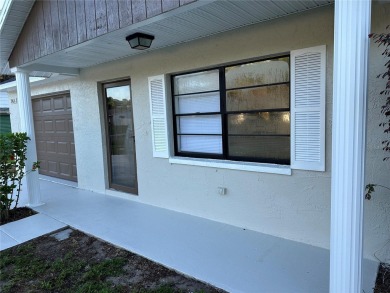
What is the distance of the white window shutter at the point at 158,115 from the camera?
4.48m

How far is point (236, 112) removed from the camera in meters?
3.87

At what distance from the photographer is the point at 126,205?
5.02m

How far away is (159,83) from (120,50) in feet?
2.54

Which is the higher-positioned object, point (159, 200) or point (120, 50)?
point (120, 50)

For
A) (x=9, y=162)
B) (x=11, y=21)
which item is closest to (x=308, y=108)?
(x=9, y=162)

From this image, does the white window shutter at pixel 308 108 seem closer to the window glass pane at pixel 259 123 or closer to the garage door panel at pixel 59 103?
the window glass pane at pixel 259 123

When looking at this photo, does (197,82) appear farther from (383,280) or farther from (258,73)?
(383,280)

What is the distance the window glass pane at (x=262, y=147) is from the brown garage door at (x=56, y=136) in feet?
14.3

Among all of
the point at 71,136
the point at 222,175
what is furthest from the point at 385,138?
the point at 71,136

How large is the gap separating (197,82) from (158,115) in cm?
85

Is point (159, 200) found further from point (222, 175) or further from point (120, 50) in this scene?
point (120, 50)

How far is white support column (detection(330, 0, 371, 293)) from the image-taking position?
176cm

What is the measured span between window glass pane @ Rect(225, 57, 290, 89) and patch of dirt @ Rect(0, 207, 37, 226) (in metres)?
3.98

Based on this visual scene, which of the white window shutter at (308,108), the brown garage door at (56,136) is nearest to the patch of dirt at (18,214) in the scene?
the brown garage door at (56,136)
